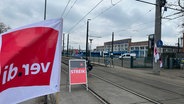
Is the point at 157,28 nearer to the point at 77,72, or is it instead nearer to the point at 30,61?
the point at 77,72


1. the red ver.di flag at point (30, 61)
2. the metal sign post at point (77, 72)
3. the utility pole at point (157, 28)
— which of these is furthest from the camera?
the utility pole at point (157, 28)

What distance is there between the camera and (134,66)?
28500 millimetres

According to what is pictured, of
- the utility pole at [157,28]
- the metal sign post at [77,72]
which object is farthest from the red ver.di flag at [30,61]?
the utility pole at [157,28]

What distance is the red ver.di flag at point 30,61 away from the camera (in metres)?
2.52

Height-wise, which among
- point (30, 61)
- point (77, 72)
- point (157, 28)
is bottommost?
point (77, 72)

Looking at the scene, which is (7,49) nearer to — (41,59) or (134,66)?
(41,59)

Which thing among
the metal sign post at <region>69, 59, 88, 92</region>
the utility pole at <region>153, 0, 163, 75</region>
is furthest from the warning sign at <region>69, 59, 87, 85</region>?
the utility pole at <region>153, 0, 163, 75</region>

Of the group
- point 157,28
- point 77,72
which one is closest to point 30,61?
point 77,72

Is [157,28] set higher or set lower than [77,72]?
higher

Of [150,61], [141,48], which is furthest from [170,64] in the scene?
[141,48]

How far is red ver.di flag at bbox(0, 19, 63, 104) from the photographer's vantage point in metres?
2.52

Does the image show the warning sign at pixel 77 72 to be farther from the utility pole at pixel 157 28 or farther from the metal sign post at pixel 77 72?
the utility pole at pixel 157 28

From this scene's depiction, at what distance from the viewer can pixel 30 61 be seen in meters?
2.73

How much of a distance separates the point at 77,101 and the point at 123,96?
6.50 ft
